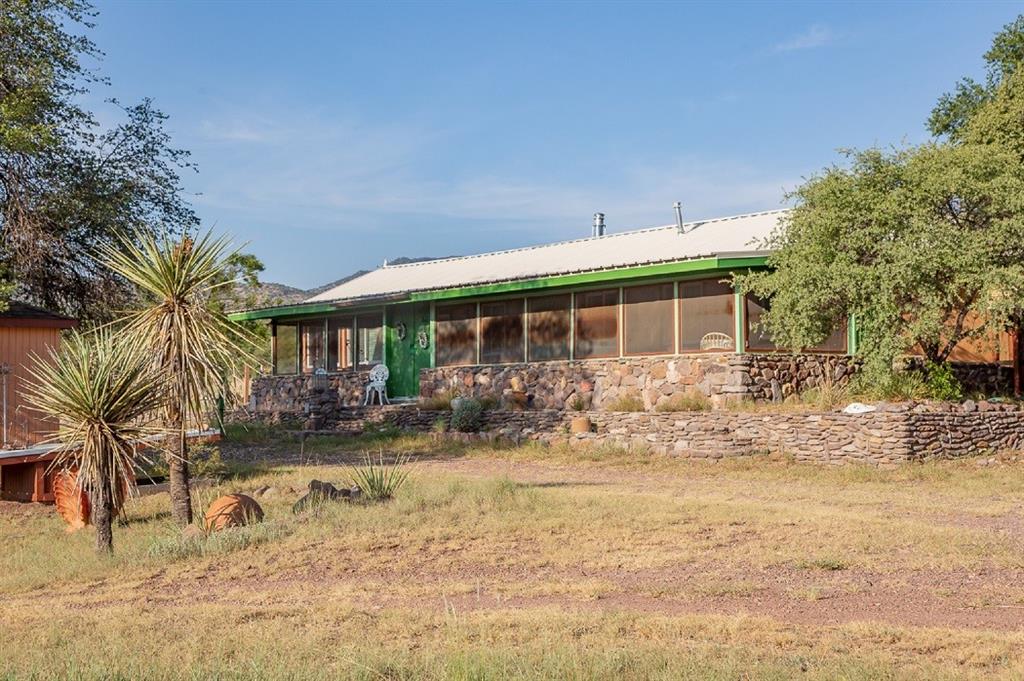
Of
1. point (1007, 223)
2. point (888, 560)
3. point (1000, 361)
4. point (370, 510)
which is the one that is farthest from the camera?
point (1000, 361)

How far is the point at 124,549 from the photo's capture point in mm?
11797

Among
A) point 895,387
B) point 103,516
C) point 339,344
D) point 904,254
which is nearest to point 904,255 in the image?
point 904,254

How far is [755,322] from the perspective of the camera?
20.5 metres

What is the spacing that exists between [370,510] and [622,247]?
14.0 metres

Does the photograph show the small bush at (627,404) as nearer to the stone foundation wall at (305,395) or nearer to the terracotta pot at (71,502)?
the stone foundation wall at (305,395)

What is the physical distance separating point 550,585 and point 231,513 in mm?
4828

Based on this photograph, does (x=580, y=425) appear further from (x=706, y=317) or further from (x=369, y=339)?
(x=369, y=339)

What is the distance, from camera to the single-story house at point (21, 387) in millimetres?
16016

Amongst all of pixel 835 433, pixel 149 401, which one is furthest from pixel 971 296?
pixel 149 401

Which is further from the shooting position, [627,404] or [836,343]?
[836,343]

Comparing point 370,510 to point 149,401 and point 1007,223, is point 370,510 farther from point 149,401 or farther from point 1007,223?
point 1007,223

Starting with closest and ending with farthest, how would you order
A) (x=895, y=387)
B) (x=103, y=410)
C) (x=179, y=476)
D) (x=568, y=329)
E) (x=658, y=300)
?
1. (x=103, y=410)
2. (x=179, y=476)
3. (x=895, y=387)
4. (x=658, y=300)
5. (x=568, y=329)

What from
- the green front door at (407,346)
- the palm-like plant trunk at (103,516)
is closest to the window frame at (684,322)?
the green front door at (407,346)

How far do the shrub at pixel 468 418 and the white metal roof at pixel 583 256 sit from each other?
10.2 ft
